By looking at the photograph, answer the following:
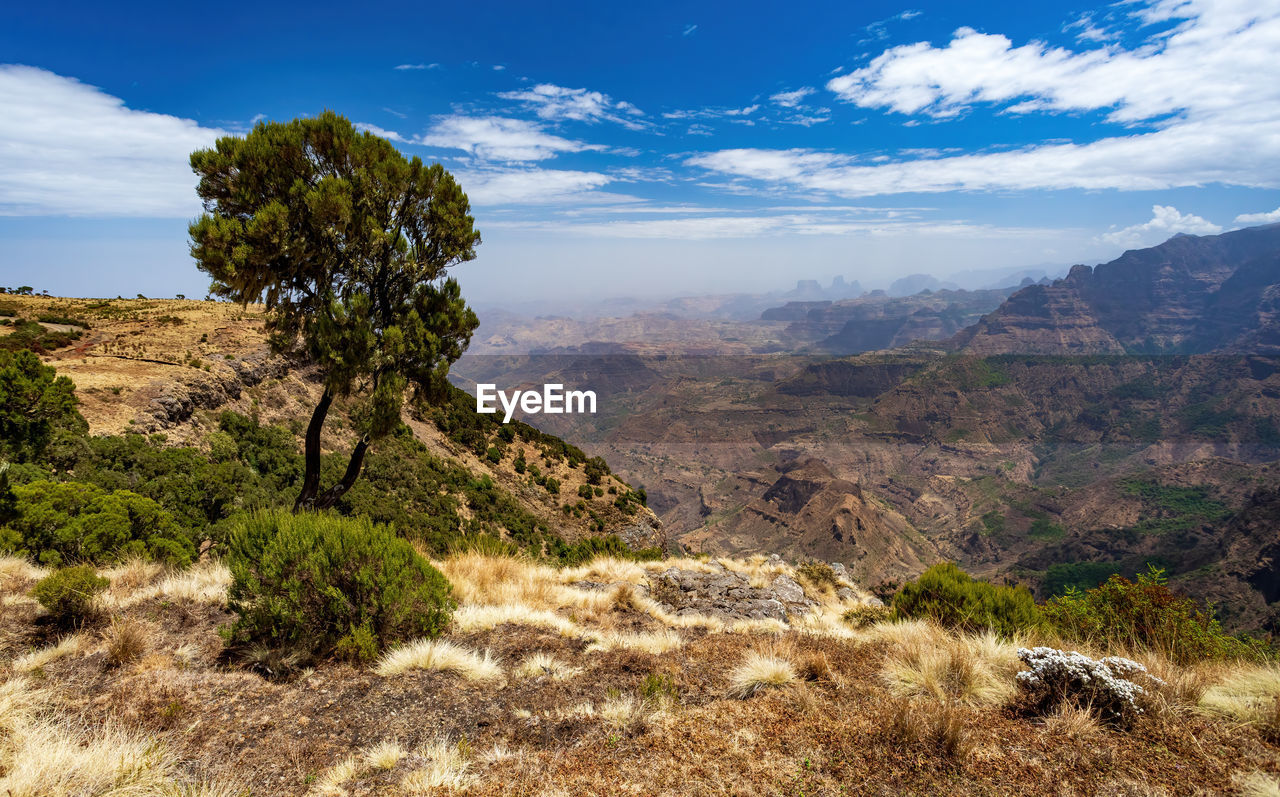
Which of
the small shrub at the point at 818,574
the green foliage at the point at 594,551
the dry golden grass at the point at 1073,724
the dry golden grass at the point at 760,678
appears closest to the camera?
the dry golden grass at the point at 1073,724

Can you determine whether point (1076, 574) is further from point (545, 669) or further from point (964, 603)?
point (545, 669)

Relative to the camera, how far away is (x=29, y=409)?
37.0ft

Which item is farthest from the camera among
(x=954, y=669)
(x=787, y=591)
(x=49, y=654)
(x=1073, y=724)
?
(x=787, y=591)

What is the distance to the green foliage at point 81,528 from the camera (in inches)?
298

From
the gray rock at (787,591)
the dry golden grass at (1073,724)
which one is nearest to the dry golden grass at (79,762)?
the dry golden grass at (1073,724)

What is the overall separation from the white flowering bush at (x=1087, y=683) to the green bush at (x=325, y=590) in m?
6.58

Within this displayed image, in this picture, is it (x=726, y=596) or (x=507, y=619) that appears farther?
(x=726, y=596)

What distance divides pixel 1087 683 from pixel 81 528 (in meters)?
13.3

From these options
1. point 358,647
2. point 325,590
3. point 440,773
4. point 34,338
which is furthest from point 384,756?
point 34,338

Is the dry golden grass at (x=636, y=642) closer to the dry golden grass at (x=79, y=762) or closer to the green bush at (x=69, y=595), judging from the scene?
the dry golden grass at (x=79, y=762)

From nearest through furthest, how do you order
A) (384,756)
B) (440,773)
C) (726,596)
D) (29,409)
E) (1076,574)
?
(440,773) < (384,756) < (29,409) < (726,596) < (1076,574)

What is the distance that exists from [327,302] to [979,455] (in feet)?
700

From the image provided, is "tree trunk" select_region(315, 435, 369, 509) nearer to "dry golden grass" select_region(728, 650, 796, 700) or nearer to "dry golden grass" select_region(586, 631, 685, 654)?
"dry golden grass" select_region(586, 631, 685, 654)

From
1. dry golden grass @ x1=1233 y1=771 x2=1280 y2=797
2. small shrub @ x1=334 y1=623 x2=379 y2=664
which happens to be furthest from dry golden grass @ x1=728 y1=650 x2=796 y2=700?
small shrub @ x1=334 y1=623 x2=379 y2=664
